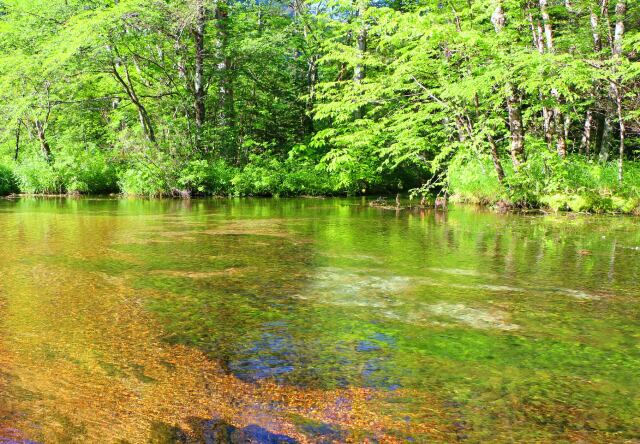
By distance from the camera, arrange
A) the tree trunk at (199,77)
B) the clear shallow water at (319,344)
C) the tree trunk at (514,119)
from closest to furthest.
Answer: the clear shallow water at (319,344)
the tree trunk at (514,119)
the tree trunk at (199,77)

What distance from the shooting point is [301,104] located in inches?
1008

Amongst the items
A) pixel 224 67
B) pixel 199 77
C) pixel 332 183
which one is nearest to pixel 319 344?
pixel 332 183

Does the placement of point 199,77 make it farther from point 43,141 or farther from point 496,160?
point 496,160

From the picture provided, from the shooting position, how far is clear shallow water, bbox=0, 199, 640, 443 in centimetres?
248

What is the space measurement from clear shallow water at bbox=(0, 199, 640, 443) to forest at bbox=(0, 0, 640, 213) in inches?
263

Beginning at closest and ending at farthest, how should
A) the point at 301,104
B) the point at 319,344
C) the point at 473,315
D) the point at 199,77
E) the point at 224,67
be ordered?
the point at 319,344, the point at 473,315, the point at 199,77, the point at 224,67, the point at 301,104

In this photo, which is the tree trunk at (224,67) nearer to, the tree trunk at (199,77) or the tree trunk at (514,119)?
the tree trunk at (199,77)

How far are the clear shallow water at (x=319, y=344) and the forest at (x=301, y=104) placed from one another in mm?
6688

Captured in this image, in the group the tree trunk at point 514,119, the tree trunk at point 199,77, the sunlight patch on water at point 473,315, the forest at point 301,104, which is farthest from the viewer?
the tree trunk at point 199,77

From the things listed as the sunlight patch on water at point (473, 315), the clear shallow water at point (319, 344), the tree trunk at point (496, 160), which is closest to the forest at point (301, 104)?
the tree trunk at point (496, 160)

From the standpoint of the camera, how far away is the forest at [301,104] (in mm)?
13398

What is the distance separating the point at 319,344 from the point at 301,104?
22.9 metres

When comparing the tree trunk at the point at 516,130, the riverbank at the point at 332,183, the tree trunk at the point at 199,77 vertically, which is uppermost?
the tree trunk at the point at 199,77

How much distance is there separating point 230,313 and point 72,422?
1923mm
